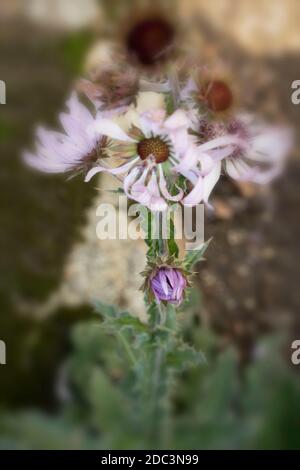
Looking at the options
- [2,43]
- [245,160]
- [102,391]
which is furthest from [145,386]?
[2,43]

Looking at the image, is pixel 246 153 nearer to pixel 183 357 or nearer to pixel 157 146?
pixel 157 146

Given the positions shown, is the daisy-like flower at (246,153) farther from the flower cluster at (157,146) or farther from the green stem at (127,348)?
the green stem at (127,348)

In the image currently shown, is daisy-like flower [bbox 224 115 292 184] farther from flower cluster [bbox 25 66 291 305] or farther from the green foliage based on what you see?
the green foliage

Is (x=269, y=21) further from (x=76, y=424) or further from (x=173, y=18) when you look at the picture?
(x=76, y=424)

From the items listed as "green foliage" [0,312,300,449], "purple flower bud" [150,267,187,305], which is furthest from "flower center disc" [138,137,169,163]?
"green foliage" [0,312,300,449]

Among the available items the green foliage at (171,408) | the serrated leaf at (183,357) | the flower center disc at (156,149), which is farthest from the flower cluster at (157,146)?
the green foliage at (171,408)
